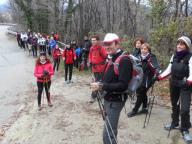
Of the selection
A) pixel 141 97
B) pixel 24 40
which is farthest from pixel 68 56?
pixel 24 40

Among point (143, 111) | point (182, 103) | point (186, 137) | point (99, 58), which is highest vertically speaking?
point (99, 58)

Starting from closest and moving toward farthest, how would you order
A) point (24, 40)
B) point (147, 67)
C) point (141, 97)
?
point (147, 67) < point (141, 97) < point (24, 40)

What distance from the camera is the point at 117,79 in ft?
17.3

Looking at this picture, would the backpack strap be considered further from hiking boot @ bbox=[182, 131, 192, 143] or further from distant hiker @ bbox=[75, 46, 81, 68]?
distant hiker @ bbox=[75, 46, 81, 68]

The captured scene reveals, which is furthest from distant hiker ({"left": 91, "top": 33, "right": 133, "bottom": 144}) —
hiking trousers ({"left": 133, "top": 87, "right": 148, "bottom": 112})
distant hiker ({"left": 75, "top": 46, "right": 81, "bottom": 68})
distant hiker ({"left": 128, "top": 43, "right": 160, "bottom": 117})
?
distant hiker ({"left": 75, "top": 46, "right": 81, "bottom": 68})

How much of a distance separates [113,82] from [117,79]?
7cm

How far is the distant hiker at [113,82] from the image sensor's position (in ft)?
16.8

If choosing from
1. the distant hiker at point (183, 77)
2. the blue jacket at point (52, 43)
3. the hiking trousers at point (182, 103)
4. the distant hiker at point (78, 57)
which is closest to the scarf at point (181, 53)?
the distant hiker at point (183, 77)

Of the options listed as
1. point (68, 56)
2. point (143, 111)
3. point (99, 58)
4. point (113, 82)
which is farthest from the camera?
point (68, 56)

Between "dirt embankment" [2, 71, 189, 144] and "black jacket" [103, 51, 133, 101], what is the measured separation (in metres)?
2.33

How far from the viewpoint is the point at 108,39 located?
17.2 ft

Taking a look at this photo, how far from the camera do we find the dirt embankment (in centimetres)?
765

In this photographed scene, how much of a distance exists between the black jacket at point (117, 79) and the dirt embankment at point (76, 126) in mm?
2332

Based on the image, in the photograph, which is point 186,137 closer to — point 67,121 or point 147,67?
point 147,67
